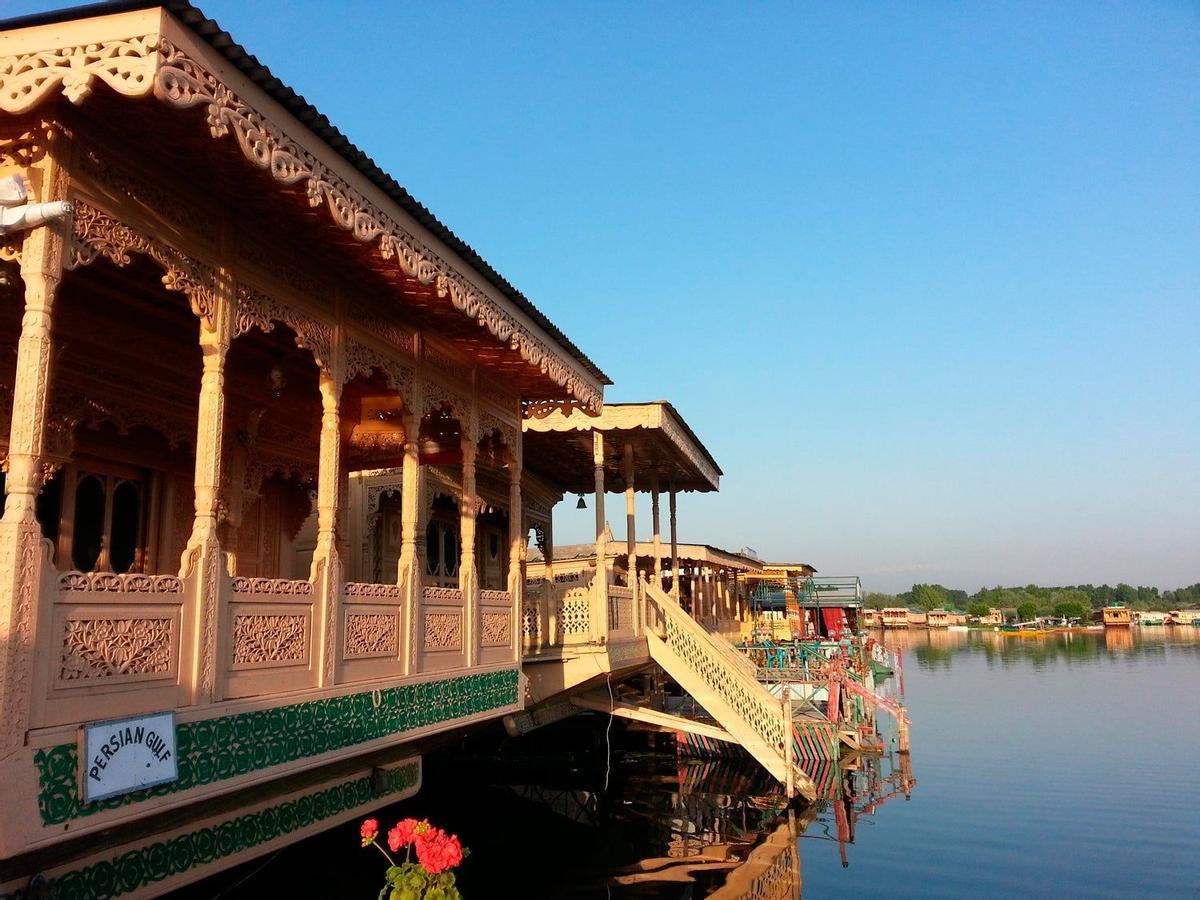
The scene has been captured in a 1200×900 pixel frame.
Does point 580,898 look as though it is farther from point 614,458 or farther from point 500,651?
point 614,458

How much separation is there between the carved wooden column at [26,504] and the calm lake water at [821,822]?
4634mm

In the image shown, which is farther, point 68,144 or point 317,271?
point 317,271

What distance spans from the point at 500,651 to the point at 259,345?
3.88 meters

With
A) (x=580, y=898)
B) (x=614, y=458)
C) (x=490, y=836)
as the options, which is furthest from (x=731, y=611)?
(x=580, y=898)

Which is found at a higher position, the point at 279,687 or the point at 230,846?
the point at 279,687

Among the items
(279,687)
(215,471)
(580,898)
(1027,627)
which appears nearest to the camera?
(215,471)

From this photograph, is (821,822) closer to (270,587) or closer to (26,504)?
(270,587)

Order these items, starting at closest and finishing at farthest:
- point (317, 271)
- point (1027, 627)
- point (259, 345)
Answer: point (317, 271), point (259, 345), point (1027, 627)

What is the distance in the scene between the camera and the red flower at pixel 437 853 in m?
3.94

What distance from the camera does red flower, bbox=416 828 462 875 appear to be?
3.94 metres

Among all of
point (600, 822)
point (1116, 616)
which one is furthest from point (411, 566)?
point (1116, 616)

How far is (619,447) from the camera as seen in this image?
14930mm

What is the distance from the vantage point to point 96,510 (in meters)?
7.86

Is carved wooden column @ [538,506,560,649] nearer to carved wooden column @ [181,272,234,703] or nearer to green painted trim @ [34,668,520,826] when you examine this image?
green painted trim @ [34,668,520,826]
